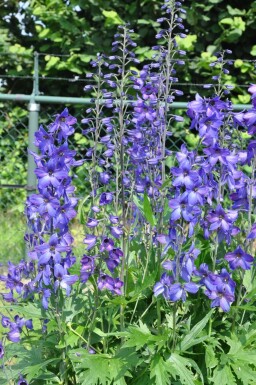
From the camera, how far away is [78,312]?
9.12ft

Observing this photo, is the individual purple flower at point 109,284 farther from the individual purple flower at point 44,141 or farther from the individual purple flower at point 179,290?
the individual purple flower at point 44,141

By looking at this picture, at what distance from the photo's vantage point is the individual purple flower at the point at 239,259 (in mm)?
2588

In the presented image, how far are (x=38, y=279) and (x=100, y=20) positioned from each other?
199 inches

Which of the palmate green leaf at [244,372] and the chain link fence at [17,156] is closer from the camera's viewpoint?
the palmate green leaf at [244,372]

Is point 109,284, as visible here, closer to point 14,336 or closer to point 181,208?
point 181,208

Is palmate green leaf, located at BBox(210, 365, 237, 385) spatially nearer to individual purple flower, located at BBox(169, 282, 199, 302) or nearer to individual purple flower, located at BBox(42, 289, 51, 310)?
individual purple flower, located at BBox(169, 282, 199, 302)

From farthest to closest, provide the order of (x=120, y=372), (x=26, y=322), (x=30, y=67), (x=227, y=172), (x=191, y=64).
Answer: (x=30, y=67) < (x=191, y=64) < (x=26, y=322) < (x=227, y=172) < (x=120, y=372)

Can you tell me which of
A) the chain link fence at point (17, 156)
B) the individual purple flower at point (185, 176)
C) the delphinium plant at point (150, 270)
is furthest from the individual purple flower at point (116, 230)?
the chain link fence at point (17, 156)

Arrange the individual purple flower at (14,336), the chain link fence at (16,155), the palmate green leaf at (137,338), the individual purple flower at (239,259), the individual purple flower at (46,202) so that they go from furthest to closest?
the chain link fence at (16,155), the individual purple flower at (14,336), the individual purple flower at (239,259), the individual purple flower at (46,202), the palmate green leaf at (137,338)

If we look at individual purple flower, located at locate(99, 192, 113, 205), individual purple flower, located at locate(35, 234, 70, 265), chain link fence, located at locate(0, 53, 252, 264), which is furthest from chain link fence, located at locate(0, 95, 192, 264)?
individual purple flower, located at locate(35, 234, 70, 265)

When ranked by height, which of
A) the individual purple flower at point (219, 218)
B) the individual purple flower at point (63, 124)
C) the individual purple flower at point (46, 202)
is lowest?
the individual purple flower at point (219, 218)

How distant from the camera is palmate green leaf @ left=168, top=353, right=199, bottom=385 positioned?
2.40 m

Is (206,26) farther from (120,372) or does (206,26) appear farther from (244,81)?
(120,372)

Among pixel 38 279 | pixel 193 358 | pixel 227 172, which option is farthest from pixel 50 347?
pixel 227 172
